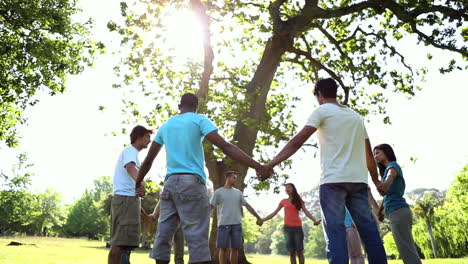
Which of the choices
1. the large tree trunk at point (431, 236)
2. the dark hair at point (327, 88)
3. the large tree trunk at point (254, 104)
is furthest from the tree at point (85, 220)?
the dark hair at point (327, 88)

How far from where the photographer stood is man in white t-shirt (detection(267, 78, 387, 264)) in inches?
163

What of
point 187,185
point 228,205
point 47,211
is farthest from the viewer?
point 47,211

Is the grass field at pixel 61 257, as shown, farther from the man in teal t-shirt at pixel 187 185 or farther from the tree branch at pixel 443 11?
the man in teal t-shirt at pixel 187 185

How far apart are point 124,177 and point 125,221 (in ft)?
2.34

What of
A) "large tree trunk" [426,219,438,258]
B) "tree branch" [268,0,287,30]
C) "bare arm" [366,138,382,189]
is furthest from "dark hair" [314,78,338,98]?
"large tree trunk" [426,219,438,258]

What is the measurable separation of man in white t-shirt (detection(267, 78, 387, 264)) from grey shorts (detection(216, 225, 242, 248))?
4.83m

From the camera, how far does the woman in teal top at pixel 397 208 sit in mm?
5617

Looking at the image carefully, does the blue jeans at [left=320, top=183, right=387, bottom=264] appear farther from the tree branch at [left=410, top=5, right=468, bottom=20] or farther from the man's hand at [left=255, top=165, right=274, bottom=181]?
the tree branch at [left=410, top=5, right=468, bottom=20]

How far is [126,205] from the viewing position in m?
6.27

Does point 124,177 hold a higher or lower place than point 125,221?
higher

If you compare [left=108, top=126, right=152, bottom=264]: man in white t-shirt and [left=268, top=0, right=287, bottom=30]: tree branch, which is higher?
[left=268, top=0, right=287, bottom=30]: tree branch

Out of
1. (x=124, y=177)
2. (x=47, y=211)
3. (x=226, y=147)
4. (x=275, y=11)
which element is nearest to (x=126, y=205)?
(x=124, y=177)

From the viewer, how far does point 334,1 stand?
1639 centimetres

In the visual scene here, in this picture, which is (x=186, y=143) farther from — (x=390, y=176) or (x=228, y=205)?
(x=228, y=205)
